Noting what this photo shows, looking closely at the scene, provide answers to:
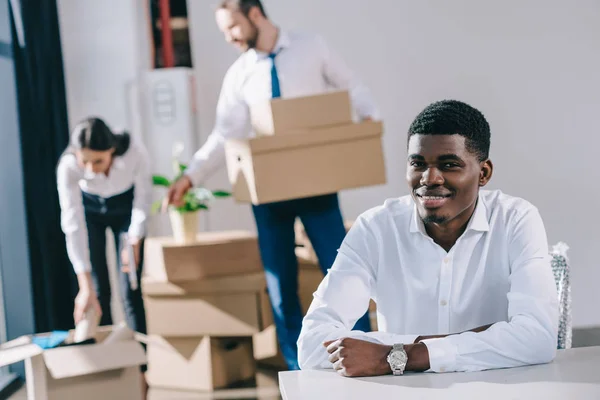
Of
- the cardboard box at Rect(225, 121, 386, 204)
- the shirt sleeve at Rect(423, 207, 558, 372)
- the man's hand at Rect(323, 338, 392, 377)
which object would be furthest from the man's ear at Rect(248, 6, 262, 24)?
the man's hand at Rect(323, 338, 392, 377)

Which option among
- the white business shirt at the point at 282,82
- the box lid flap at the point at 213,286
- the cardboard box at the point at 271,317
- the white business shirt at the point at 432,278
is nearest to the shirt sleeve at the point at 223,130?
the white business shirt at the point at 282,82

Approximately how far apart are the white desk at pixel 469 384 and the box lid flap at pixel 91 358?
3.81 ft

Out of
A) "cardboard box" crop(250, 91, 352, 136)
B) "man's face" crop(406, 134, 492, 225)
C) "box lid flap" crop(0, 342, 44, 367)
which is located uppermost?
"cardboard box" crop(250, 91, 352, 136)

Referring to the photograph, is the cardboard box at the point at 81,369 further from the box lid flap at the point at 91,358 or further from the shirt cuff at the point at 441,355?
the shirt cuff at the point at 441,355

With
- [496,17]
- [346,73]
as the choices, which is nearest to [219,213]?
[346,73]

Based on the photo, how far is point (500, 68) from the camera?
13.8 feet

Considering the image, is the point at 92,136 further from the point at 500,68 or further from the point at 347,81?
the point at 500,68

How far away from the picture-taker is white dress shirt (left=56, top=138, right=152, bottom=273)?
3186 millimetres

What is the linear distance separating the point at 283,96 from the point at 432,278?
1.37m

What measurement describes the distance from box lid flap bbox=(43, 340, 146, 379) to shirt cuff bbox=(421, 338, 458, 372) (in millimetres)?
1297

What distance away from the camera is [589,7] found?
416cm

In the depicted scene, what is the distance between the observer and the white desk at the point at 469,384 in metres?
1.20

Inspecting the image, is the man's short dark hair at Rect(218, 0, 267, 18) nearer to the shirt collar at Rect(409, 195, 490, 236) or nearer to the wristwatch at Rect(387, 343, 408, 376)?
the shirt collar at Rect(409, 195, 490, 236)

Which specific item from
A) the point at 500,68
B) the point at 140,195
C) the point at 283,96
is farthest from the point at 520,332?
the point at 500,68
